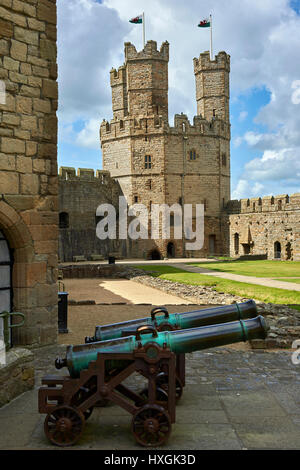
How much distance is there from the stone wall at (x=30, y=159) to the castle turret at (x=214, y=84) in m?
34.8

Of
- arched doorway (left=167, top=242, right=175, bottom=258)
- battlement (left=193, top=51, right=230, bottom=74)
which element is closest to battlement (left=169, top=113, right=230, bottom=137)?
battlement (left=193, top=51, right=230, bottom=74)

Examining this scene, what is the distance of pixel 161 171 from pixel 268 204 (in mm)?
9425

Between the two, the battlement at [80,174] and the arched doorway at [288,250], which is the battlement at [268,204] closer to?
the arched doorway at [288,250]

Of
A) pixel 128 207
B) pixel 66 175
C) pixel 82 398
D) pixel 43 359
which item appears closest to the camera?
pixel 82 398

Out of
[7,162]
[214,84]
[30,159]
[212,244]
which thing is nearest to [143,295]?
[30,159]

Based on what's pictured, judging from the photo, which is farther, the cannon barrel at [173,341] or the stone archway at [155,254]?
the stone archway at [155,254]

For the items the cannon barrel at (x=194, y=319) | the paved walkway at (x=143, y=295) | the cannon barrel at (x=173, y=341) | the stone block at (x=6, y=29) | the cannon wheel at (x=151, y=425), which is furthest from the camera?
the paved walkway at (x=143, y=295)

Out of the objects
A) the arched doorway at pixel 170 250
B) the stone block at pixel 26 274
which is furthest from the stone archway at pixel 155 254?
the stone block at pixel 26 274

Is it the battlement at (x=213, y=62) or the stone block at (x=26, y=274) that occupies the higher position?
the battlement at (x=213, y=62)

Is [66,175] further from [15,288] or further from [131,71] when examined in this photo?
[15,288]

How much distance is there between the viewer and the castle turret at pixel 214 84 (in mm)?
39750

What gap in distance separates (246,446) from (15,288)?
4439 mm

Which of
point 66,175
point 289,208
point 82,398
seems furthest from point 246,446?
point 66,175

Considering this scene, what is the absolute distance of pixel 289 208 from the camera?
30594mm
